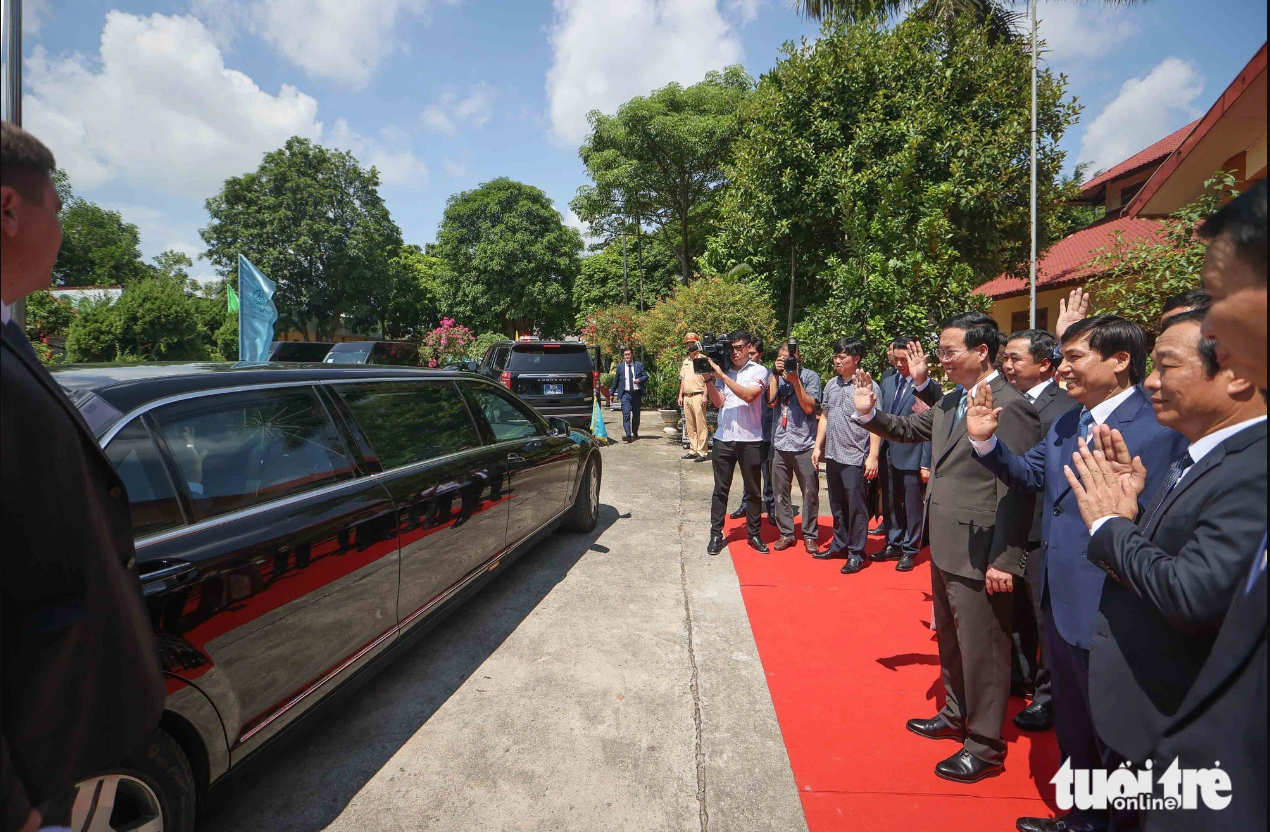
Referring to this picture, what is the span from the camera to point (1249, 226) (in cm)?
88

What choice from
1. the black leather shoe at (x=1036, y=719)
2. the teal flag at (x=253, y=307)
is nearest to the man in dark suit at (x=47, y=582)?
the black leather shoe at (x=1036, y=719)

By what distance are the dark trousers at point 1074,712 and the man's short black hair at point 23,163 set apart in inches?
119

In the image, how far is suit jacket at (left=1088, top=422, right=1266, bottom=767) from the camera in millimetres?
1311

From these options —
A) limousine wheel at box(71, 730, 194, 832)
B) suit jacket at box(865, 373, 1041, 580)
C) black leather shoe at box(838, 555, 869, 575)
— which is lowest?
black leather shoe at box(838, 555, 869, 575)

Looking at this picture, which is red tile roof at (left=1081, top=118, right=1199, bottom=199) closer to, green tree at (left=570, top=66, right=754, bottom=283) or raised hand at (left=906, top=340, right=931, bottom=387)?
green tree at (left=570, top=66, right=754, bottom=283)

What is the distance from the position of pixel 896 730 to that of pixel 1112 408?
1746mm

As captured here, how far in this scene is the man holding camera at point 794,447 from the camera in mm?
5539

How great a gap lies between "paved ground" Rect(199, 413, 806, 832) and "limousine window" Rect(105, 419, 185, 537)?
952 millimetres

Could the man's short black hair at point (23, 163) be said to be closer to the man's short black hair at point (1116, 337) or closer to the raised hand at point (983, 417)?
the raised hand at point (983, 417)

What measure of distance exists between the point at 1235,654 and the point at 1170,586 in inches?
13.2

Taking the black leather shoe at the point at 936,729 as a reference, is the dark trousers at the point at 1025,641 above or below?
above

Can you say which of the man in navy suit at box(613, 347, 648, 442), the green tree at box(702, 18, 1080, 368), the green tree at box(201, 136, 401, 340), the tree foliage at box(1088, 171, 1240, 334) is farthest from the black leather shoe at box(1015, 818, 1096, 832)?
the green tree at box(201, 136, 401, 340)

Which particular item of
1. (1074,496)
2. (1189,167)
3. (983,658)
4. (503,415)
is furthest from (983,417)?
(1189,167)

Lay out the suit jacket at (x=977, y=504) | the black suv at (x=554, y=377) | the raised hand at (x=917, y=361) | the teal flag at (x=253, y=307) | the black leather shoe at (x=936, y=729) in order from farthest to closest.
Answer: the black suv at (x=554, y=377) < the teal flag at (x=253, y=307) < the raised hand at (x=917, y=361) < the black leather shoe at (x=936, y=729) < the suit jacket at (x=977, y=504)
